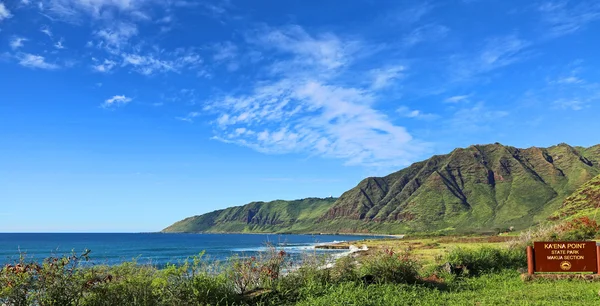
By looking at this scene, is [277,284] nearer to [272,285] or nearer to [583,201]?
[272,285]

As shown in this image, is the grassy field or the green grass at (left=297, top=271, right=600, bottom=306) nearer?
the grassy field

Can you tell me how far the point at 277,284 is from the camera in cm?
1251

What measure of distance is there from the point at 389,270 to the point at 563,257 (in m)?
6.90

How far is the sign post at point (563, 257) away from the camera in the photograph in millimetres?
15988

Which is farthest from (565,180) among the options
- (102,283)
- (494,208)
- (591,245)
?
(102,283)

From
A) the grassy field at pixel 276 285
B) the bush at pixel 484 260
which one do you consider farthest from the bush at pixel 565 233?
the grassy field at pixel 276 285

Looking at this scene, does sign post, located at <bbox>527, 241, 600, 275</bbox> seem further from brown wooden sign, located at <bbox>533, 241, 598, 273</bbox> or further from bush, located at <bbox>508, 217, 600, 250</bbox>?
bush, located at <bbox>508, 217, 600, 250</bbox>

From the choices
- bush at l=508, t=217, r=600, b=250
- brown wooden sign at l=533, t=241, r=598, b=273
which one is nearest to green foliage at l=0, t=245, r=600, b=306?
brown wooden sign at l=533, t=241, r=598, b=273

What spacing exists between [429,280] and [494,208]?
184838mm

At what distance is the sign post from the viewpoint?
1599 cm

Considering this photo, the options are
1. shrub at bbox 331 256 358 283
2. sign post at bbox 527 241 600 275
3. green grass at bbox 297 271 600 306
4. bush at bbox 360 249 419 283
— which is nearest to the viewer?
green grass at bbox 297 271 600 306

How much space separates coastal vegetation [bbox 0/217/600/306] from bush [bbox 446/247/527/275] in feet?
0.81

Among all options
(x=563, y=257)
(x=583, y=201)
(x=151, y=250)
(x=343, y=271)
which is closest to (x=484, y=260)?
(x=563, y=257)

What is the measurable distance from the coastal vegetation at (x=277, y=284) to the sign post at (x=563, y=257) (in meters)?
0.64
